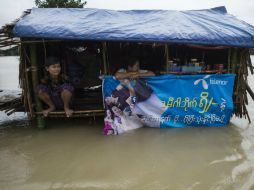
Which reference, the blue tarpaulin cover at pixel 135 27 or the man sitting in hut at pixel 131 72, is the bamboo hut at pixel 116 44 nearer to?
the blue tarpaulin cover at pixel 135 27

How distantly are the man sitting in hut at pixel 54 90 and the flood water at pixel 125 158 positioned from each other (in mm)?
524

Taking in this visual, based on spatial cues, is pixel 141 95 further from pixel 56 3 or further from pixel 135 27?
pixel 56 3

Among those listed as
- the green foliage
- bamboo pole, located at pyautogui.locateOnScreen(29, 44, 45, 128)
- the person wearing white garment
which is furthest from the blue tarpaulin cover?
the green foliage

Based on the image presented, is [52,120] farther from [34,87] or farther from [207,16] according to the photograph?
[207,16]

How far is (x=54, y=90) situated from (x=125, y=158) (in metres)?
2.12

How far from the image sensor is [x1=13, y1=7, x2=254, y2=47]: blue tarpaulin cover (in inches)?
205

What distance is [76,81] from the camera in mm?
7012

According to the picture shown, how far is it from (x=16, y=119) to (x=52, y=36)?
9.27 ft

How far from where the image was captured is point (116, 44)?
7.05m

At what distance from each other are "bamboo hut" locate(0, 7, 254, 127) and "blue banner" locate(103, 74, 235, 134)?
319 mm

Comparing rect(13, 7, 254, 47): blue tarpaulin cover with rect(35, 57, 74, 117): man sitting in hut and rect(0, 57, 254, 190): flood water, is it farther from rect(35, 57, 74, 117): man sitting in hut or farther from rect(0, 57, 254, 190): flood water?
rect(0, 57, 254, 190): flood water

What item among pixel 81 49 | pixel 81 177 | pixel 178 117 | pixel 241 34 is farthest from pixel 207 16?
pixel 81 177

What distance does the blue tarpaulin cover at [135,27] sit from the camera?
5.21 m

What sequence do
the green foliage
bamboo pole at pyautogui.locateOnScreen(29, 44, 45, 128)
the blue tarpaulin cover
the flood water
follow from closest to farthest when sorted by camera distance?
1. the flood water
2. the blue tarpaulin cover
3. bamboo pole at pyautogui.locateOnScreen(29, 44, 45, 128)
4. the green foliage
